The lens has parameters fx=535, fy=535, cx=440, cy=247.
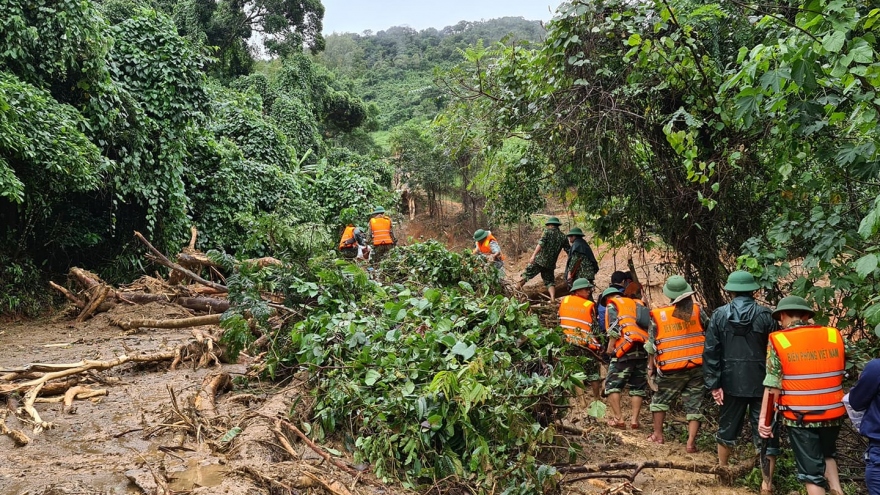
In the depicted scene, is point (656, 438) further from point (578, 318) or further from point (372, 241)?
point (372, 241)

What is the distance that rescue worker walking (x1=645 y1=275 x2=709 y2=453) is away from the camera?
4.58 metres

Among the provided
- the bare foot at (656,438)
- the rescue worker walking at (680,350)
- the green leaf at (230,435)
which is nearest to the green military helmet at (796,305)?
the rescue worker walking at (680,350)

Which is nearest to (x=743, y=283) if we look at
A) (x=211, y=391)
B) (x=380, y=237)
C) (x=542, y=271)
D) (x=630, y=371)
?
(x=630, y=371)

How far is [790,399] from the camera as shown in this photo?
3.59 m

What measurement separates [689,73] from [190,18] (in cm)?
2164

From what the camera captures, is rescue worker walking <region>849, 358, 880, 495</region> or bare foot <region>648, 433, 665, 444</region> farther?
bare foot <region>648, 433, 665, 444</region>

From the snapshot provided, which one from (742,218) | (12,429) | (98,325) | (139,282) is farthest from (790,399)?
(139,282)

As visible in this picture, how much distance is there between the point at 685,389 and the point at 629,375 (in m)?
0.56

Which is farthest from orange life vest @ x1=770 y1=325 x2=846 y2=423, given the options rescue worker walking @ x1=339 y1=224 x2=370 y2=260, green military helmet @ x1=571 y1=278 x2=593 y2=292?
rescue worker walking @ x1=339 y1=224 x2=370 y2=260

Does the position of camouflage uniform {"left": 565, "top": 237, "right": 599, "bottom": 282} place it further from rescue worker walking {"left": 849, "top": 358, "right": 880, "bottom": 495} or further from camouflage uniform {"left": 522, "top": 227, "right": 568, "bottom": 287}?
rescue worker walking {"left": 849, "top": 358, "right": 880, "bottom": 495}

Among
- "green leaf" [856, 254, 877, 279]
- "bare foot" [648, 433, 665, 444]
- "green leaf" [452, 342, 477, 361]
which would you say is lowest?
"bare foot" [648, 433, 665, 444]

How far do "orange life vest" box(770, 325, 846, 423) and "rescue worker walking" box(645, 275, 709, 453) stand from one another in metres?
1.01

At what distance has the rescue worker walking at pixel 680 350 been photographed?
15.0 feet

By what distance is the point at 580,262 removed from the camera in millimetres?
7719
